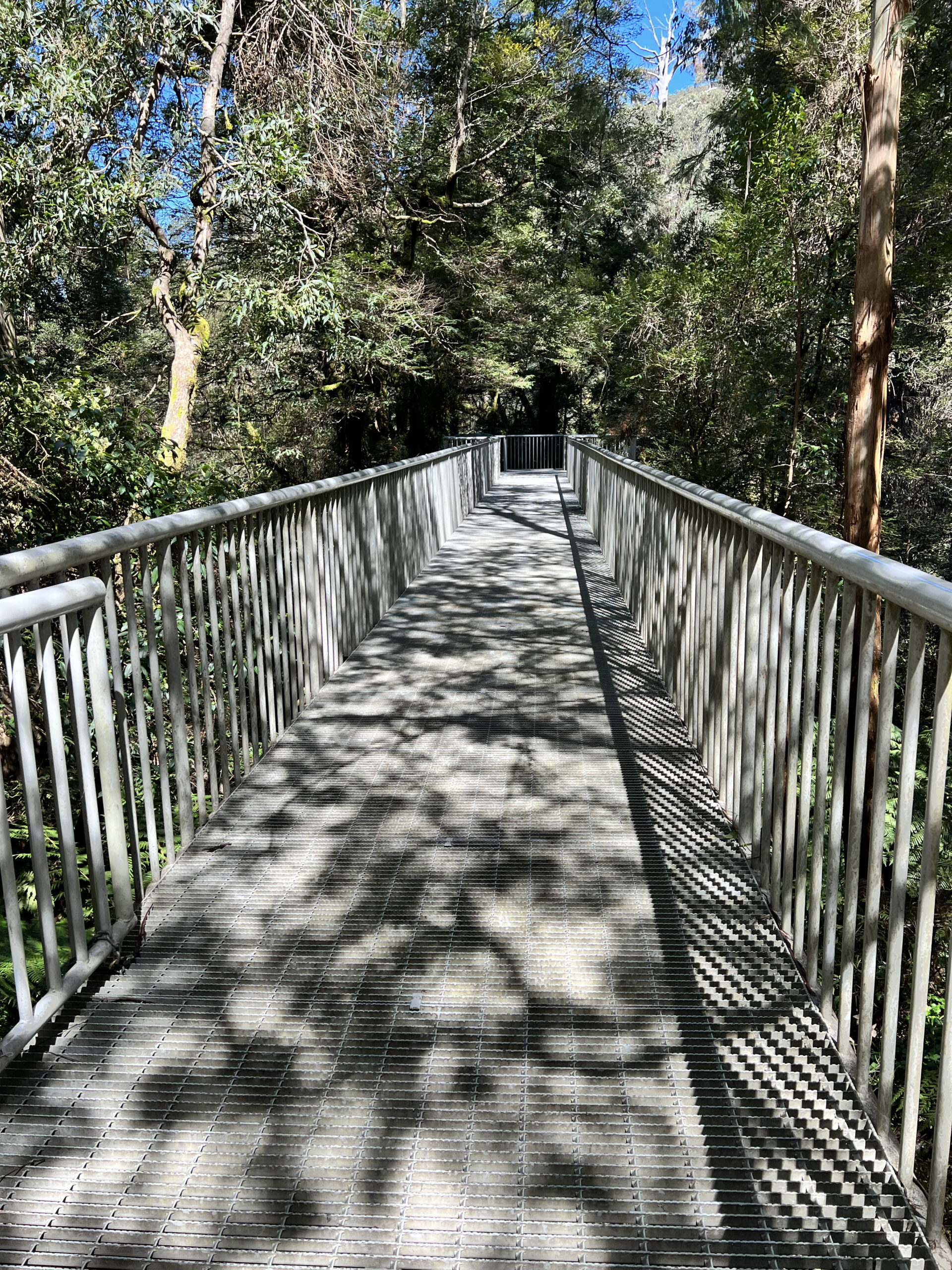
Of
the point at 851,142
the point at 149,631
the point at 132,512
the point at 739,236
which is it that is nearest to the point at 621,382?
the point at 739,236

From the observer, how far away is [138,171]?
1064 centimetres

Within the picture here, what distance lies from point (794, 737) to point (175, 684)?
82.5 inches

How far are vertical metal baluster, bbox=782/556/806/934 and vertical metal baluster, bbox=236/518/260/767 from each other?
2303mm

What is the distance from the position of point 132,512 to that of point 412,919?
506cm

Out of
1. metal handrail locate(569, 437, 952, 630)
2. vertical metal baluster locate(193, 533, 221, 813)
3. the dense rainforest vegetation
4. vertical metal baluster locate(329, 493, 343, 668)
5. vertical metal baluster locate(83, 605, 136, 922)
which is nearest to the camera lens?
metal handrail locate(569, 437, 952, 630)

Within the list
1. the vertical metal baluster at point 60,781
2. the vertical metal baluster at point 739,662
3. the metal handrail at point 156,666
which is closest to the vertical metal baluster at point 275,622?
the metal handrail at point 156,666

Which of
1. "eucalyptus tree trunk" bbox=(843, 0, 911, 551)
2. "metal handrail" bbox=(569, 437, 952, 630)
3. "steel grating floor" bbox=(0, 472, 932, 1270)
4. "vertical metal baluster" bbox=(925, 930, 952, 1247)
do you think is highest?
"eucalyptus tree trunk" bbox=(843, 0, 911, 551)

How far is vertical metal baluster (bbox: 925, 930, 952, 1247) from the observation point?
5.54 ft

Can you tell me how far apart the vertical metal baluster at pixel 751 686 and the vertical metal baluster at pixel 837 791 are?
0.95m

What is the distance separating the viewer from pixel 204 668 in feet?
12.3

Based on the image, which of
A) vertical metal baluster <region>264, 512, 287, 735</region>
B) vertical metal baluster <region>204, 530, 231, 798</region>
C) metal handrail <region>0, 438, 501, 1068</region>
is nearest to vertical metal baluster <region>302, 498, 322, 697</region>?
metal handrail <region>0, 438, 501, 1068</region>

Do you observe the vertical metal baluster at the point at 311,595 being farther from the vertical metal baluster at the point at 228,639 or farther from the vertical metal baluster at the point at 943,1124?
the vertical metal baluster at the point at 943,1124

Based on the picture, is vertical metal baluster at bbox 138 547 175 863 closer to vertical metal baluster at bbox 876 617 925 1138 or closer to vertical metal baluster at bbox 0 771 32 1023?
vertical metal baluster at bbox 0 771 32 1023

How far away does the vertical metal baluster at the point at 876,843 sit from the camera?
6.75ft
